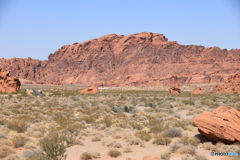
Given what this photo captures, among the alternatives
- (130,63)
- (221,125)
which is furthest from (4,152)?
(130,63)

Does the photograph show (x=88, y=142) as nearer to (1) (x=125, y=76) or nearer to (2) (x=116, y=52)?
(1) (x=125, y=76)

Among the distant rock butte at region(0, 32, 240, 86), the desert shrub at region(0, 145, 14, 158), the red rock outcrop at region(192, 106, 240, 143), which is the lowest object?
the desert shrub at region(0, 145, 14, 158)

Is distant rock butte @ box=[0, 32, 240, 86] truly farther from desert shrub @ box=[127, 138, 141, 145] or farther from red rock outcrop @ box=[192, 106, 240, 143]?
desert shrub @ box=[127, 138, 141, 145]

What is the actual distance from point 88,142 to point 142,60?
15156cm

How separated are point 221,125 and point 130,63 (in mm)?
155853

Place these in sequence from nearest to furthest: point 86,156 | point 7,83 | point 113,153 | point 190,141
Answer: point 86,156
point 113,153
point 190,141
point 7,83

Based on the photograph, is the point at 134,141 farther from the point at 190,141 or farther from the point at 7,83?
the point at 7,83

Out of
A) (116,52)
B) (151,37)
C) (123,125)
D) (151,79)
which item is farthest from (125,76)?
(123,125)

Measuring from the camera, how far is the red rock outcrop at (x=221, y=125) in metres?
10.9

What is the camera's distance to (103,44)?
183500mm

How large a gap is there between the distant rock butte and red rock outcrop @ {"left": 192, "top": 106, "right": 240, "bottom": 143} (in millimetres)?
113172

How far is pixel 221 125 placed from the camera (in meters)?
10.9

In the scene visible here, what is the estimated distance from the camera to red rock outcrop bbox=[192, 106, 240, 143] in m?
10.9

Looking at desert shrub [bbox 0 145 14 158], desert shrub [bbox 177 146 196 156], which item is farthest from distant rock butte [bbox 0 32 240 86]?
desert shrub [bbox 0 145 14 158]
